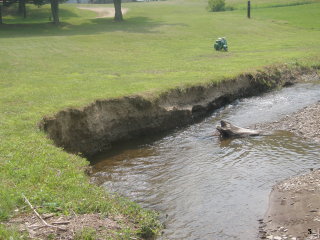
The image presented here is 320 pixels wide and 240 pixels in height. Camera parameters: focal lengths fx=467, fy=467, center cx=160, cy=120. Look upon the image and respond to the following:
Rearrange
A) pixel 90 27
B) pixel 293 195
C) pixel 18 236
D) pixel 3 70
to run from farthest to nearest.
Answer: pixel 90 27 → pixel 3 70 → pixel 293 195 → pixel 18 236

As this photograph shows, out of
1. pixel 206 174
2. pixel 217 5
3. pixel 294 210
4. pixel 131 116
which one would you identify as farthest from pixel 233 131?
pixel 217 5

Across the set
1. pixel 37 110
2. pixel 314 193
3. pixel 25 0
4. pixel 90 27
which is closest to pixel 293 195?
pixel 314 193

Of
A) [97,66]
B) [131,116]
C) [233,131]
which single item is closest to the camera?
[233,131]

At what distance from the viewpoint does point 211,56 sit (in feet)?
110

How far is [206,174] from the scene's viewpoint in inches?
554

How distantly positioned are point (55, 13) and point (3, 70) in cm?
3187

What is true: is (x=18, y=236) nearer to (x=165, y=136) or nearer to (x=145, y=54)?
(x=165, y=136)

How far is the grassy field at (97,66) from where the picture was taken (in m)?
10.7

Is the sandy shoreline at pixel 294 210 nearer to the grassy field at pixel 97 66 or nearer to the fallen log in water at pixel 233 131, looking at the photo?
the grassy field at pixel 97 66

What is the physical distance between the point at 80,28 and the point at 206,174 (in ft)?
139

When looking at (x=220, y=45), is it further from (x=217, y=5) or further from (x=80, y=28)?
(x=217, y=5)

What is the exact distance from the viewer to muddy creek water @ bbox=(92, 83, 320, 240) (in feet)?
36.3

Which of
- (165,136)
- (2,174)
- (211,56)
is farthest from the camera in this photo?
(211,56)

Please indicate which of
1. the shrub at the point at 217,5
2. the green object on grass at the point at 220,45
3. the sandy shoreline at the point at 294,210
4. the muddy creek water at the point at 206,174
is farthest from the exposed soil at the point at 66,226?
the shrub at the point at 217,5
